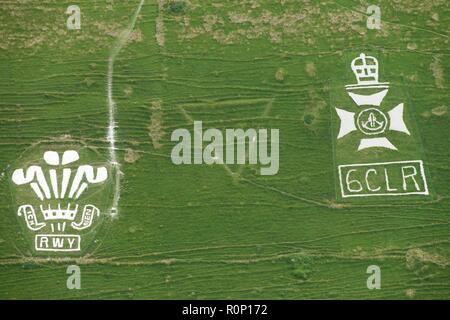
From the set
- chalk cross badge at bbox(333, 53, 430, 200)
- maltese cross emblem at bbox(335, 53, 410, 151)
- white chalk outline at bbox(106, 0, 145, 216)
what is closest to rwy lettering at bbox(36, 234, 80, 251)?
white chalk outline at bbox(106, 0, 145, 216)

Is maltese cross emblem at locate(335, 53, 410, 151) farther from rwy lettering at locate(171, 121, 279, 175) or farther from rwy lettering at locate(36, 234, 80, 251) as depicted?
rwy lettering at locate(36, 234, 80, 251)

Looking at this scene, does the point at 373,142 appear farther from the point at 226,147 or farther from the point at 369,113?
the point at 226,147

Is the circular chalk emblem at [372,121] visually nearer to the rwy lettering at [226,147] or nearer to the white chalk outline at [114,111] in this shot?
the rwy lettering at [226,147]

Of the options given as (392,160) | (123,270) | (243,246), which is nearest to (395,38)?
(392,160)

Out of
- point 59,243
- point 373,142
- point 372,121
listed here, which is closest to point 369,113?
point 372,121

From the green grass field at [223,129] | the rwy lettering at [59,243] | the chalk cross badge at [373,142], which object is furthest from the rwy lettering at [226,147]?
the rwy lettering at [59,243]

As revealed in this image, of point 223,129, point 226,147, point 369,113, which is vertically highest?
point 369,113

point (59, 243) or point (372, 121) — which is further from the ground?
point (372, 121)
